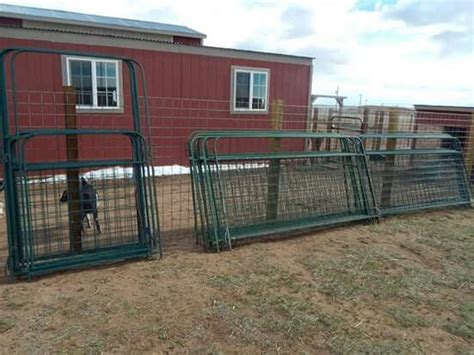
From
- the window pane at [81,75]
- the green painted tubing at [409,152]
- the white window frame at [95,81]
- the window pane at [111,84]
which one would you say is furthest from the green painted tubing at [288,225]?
the window pane at [111,84]

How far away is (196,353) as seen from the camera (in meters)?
2.28

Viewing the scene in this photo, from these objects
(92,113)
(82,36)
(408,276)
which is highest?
(82,36)

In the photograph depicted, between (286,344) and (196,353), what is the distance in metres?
0.55

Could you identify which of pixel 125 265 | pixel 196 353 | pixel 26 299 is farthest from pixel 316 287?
pixel 26 299

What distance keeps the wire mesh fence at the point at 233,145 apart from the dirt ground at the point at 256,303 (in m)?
0.86

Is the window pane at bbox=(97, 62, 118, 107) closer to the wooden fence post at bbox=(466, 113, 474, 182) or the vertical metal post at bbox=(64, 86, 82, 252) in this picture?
the vertical metal post at bbox=(64, 86, 82, 252)

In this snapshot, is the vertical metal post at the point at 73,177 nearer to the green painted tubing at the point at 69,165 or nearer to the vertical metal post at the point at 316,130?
the green painted tubing at the point at 69,165

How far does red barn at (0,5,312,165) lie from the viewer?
24.2ft

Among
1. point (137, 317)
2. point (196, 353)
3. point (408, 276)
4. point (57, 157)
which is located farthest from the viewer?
point (57, 157)

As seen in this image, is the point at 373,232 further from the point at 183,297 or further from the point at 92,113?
the point at 92,113

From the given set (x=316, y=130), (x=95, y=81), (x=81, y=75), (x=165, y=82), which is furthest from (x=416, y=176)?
(x=81, y=75)

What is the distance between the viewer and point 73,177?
349 cm

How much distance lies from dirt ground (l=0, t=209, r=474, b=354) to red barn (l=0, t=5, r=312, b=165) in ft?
10.7

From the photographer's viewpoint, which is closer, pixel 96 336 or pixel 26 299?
pixel 96 336
